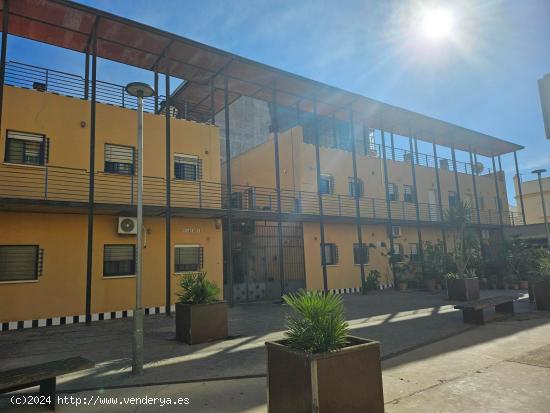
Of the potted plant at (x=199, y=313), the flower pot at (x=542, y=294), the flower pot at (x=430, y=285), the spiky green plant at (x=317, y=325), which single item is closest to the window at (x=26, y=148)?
the potted plant at (x=199, y=313)

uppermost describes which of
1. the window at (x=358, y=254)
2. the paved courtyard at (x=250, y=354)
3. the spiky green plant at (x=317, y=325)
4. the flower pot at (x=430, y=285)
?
the window at (x=358, y=254)

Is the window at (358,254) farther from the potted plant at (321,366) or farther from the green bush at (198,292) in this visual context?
the potted plant at (321,366)

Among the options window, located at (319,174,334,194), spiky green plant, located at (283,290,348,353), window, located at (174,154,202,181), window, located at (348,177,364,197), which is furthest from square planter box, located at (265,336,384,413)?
window, located at (348,177,364,197)

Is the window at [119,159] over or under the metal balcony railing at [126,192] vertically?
over

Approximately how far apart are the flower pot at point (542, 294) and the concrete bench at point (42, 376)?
12.4 metres

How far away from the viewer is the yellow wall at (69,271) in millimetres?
11391

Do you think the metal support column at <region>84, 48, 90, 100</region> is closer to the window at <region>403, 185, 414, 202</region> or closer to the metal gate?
the metal gate

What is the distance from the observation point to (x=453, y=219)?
18828mm

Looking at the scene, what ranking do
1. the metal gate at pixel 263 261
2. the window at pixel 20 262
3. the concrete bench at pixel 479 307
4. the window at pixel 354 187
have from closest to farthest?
1. the concrete bench at pixel 479 307
2. the window at pixel 20 262
3. the metal gate at pixel 263 261
4. the window at pixel 354 187

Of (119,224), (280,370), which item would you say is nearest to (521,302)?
(280,370)

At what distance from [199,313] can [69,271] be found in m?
6.17

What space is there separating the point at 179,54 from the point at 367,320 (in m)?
12.0

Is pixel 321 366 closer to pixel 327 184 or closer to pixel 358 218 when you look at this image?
pixel 358 218

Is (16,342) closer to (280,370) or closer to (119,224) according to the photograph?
(119,224)
